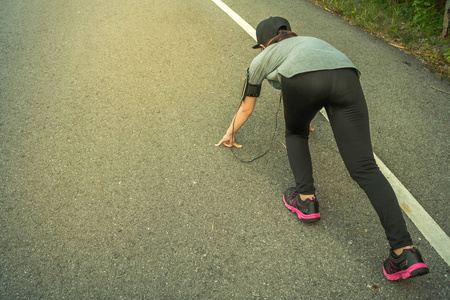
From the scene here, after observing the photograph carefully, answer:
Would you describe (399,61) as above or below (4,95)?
above

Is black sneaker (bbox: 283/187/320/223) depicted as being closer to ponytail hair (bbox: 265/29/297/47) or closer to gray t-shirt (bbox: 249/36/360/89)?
gray t-shirt (bbox: 249/36/360/89)

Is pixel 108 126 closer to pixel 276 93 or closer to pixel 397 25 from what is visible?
pixel 276 93

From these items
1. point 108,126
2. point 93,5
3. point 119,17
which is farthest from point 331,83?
point 93,5

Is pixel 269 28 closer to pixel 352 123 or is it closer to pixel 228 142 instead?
pixel 352 123

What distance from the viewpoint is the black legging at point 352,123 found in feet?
7.90

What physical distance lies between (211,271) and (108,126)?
88.8 inches

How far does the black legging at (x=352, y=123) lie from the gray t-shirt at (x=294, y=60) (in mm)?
50

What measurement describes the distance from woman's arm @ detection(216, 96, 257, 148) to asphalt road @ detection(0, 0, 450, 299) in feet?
0.49

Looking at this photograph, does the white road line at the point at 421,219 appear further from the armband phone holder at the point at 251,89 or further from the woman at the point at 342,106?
the armband phone holder at the point at 251,89

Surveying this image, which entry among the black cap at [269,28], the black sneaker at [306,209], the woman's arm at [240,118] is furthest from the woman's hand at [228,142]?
the black cap at [269,28]

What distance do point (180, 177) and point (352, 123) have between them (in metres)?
1.72

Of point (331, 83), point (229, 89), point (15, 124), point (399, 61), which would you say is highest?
point (331, 83)

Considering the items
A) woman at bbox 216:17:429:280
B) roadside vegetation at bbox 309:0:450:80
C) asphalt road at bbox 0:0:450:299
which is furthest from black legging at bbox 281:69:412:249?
roadside vegetation at bbox 309:0:450:80

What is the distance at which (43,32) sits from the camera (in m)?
5.99
